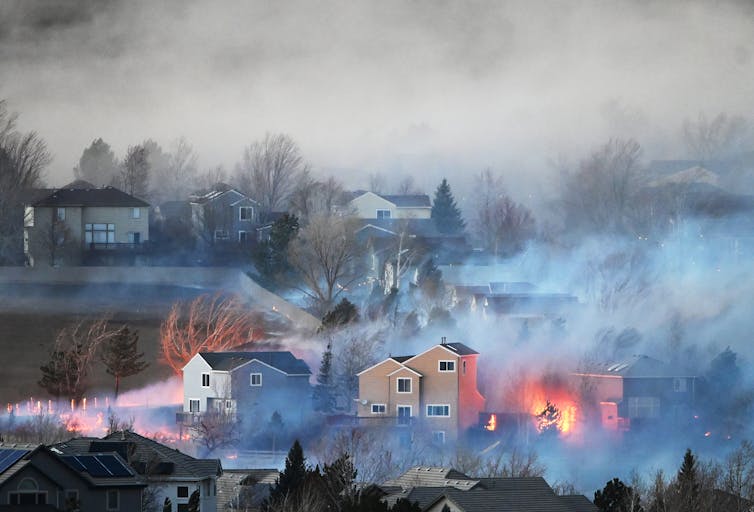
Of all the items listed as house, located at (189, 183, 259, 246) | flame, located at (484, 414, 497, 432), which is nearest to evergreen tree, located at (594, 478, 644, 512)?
flame, located at (484, 414, 497, 432)

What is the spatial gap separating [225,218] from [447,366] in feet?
116

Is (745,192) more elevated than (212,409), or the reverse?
(745,192)

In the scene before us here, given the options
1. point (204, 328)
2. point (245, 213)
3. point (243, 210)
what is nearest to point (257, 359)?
point (204, 328)

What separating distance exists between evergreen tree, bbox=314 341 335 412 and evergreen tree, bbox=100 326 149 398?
19.8 feet

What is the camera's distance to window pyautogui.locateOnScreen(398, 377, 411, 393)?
7862 cm

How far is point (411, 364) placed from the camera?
7906cm

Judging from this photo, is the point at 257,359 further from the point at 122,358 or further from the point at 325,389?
the point at 122,358

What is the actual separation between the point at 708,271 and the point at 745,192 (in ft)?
61.8

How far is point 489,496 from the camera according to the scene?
51594 mm

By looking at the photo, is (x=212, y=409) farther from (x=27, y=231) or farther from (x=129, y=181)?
(x=129, y=181)

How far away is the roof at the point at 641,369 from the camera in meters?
81.8

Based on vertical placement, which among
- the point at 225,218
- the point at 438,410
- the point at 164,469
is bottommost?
the point at 164,469

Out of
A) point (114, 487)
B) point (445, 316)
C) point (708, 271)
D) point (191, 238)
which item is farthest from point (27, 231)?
point (114, 487)

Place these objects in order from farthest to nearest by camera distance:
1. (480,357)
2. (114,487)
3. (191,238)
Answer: (191,238)
(480,357)
(114,487)
